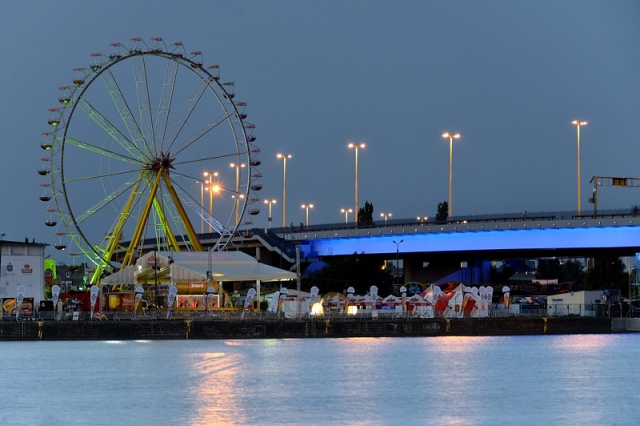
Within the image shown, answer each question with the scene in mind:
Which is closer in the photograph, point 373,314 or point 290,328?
point 290,328

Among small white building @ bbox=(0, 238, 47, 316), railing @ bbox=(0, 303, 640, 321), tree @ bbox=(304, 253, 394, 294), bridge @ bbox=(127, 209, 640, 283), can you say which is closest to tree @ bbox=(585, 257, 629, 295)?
bridge @ bbox=(127, 209, 640, 283)

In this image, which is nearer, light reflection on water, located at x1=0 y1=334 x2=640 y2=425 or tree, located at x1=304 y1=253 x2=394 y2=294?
light reflection on water, located at x1=0 y1=334 x2=640 y2=425

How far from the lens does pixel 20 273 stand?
86.2 meters

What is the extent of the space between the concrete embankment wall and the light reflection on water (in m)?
0.90

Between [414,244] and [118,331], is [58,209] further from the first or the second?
[414,244]

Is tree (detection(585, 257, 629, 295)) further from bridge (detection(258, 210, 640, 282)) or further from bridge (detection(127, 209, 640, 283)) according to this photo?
bridge (detection(258, 210, 640, 282))

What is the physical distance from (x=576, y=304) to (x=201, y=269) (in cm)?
2755

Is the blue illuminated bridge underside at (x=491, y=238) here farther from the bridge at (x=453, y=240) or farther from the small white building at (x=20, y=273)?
the small white building at (x=20, y=273)

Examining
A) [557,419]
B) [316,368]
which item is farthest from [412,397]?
[316,368]

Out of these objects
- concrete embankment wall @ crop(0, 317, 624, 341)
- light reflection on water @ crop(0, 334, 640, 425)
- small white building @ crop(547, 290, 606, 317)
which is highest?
small white building @ crop(547, 290, 606, 317)

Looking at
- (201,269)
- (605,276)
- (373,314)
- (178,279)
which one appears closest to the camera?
(373,314)

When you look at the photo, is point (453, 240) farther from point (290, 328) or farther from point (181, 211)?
point (290, 328)

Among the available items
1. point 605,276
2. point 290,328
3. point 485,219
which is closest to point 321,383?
point 290,328

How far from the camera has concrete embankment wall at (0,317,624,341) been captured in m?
82.4
